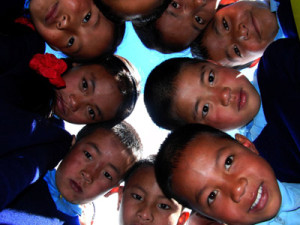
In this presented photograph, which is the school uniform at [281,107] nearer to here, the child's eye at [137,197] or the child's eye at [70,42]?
the child's eye at [137,197]

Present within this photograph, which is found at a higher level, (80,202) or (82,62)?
(82,62)

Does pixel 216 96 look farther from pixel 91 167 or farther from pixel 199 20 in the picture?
pixel 91 167

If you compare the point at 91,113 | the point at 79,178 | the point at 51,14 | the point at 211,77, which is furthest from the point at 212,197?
the point at 51,14

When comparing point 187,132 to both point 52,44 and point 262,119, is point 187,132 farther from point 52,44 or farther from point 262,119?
point 52,44

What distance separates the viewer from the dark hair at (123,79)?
1.90 m

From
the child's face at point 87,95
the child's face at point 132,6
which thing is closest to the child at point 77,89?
the child's face at point 87,95

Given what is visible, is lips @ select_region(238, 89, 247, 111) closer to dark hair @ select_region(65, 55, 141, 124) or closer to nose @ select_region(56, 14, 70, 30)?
dark hair @ select_region(65, 55, 141, 124)

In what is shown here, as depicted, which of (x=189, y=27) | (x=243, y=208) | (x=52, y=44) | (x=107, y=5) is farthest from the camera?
(x=189, y=27)

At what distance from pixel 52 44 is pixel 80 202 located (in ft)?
3.22

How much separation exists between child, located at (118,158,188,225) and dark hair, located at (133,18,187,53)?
91 centimetres

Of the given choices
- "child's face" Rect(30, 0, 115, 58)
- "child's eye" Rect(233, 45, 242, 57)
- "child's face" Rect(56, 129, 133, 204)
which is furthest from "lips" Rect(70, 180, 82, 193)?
"child's eye" Rect(233, 45, 242, 57)

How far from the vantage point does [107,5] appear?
4.68 feet

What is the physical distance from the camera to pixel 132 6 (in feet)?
4.44

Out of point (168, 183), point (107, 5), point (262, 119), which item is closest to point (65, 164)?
point (168, 183)
